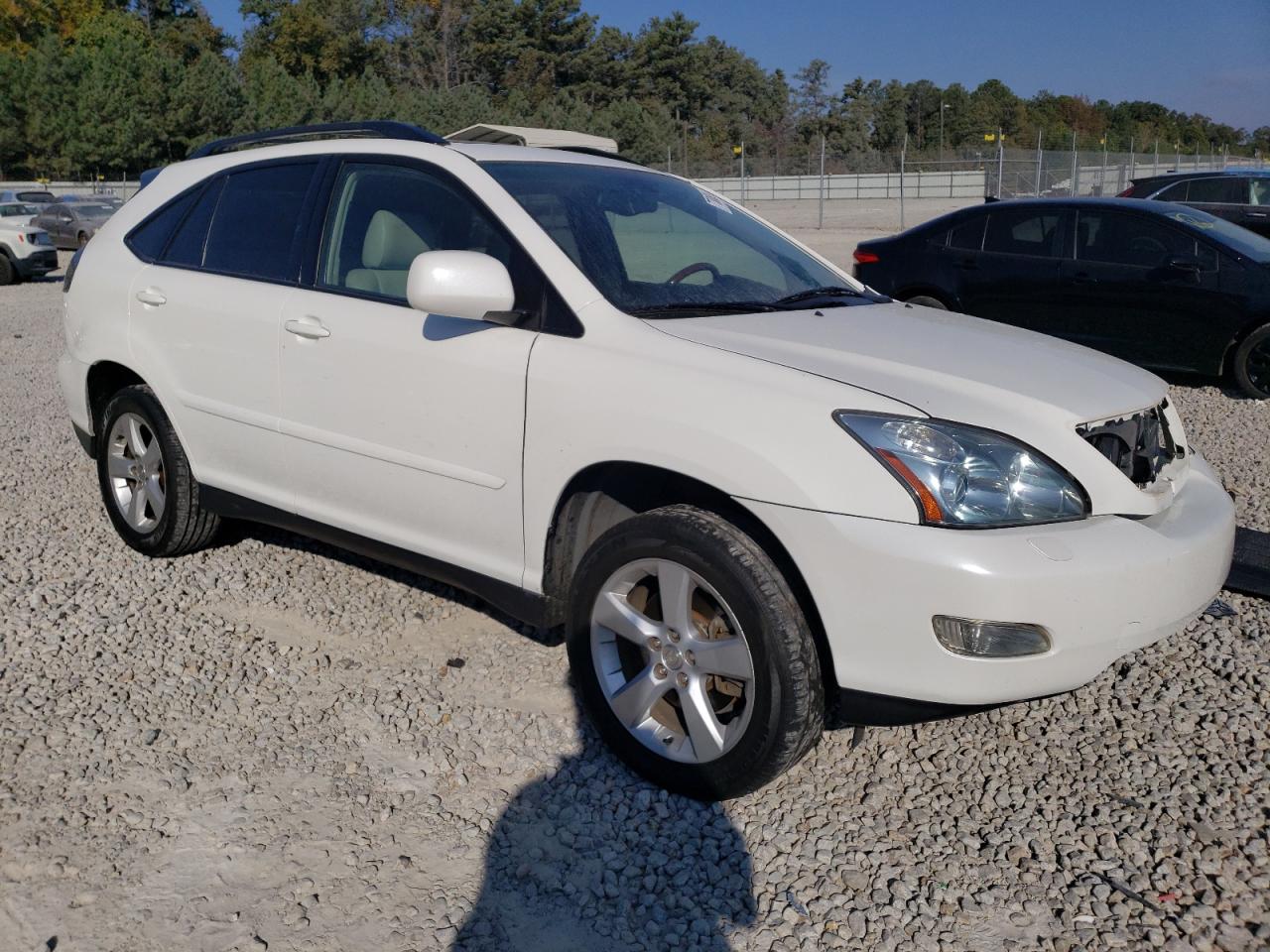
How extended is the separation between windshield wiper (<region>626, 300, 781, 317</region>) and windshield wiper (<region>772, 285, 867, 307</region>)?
0.35 ft

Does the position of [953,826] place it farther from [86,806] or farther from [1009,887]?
[86,806]

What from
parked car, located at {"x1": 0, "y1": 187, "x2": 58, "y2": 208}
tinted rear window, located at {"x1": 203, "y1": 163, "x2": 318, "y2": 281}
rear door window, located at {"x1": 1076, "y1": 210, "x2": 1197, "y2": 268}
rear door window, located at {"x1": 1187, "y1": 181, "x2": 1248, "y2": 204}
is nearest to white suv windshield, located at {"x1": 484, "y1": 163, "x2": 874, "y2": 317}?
tinted rear window, located at {"x1": 203, "y1": 163, "x2": 318, "y2": 281}

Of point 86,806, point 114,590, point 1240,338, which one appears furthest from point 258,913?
point 1240,338

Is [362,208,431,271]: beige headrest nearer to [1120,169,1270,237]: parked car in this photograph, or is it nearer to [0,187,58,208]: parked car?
[1120,169,1270,237]: parked car

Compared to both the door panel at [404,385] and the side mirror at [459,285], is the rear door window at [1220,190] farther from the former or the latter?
the side mirror at [459,285]

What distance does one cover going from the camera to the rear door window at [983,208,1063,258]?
948 cm

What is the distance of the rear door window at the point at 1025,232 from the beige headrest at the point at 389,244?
6.90m

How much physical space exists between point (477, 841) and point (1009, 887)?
4.39ft

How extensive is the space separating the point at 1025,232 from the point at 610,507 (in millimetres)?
7278

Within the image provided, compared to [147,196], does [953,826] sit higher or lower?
lower

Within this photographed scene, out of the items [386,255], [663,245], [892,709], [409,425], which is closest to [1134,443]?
[892,709]

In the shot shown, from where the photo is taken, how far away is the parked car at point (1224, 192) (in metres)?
14.7

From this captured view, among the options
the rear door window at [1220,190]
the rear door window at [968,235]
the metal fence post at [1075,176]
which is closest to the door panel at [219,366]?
the rear door window at [968,235]

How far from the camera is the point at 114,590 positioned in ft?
15.7
